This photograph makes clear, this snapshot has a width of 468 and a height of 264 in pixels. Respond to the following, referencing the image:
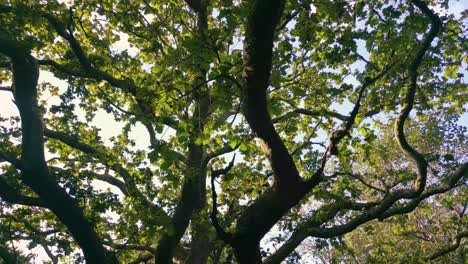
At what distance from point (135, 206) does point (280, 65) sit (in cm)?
560

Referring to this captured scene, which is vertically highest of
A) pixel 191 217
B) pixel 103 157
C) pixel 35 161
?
pixel 103 157

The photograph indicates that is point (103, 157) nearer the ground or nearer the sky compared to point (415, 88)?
nearer the sky

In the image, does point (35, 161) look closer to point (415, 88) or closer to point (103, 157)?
point (103, 157)

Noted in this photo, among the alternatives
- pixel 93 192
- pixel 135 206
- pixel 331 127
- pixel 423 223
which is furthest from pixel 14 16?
pixel 423 223

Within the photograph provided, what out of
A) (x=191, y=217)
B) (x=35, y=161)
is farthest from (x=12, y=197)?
(x=191, y=217)

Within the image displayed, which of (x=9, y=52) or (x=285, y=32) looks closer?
(x=9, y=52)

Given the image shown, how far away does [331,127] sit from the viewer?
10.5 metres

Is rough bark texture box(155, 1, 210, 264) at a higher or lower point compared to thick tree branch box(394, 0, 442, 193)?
lower

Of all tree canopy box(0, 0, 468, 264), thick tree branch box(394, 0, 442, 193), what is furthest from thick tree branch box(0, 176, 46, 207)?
thick tree branch box(394, 0, 442, 193)

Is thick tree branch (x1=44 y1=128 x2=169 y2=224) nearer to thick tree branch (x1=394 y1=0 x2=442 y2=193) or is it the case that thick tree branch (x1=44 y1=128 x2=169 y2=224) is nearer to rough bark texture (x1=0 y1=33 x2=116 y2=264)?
rough bark texture (x1=0 y1=33 x2=116 y2=264)

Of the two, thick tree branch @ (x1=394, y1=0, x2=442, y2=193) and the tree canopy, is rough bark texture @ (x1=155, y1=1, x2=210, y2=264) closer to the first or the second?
the tree canopy

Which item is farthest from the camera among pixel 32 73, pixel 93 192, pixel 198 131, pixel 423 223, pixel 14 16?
pixel 423 223

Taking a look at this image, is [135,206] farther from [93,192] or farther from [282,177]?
[282,177]

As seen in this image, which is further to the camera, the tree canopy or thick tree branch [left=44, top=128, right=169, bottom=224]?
thick tree branch [left=44, top=128, right=169, bottom=224]
